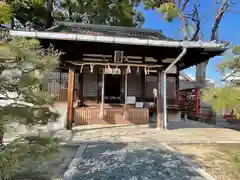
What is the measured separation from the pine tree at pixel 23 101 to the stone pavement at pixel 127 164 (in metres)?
0.77

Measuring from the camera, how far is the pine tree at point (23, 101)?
78.5 inches

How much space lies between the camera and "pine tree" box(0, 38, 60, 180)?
1994 millimetres

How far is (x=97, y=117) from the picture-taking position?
28.0 ft

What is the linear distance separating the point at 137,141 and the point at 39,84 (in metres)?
3.69

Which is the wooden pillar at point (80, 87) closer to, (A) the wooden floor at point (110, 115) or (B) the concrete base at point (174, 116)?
(A) the wooden floor at point (110, 115)

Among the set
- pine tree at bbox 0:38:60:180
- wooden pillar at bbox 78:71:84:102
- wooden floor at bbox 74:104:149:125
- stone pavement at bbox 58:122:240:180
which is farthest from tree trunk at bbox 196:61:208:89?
pine tree at bbox 0:38:60:180

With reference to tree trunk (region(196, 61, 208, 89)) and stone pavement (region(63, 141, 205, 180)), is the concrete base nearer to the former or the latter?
tree trunk (region(196, 61, 208, 89))

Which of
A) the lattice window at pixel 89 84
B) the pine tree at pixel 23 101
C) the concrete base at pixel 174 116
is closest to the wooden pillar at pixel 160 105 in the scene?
the concrete base at pixel 174 116

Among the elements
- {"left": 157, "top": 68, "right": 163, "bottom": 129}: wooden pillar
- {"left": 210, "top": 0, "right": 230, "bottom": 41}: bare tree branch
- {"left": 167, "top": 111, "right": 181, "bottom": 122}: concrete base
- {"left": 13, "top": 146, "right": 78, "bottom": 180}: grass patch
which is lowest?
{"left": 13, "top": 146, "right": 78, "bottom": 180}: grass patch

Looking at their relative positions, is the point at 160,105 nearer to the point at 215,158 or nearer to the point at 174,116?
the point at 174,116

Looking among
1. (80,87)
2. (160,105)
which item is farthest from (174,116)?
(80,87)

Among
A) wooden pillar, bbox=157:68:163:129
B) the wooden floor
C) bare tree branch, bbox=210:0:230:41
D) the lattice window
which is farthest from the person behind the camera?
bare tree branch, bbox=210:0:230:41

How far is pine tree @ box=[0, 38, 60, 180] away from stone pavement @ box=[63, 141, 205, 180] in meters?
0.77

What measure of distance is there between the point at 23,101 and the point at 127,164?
203 cm
